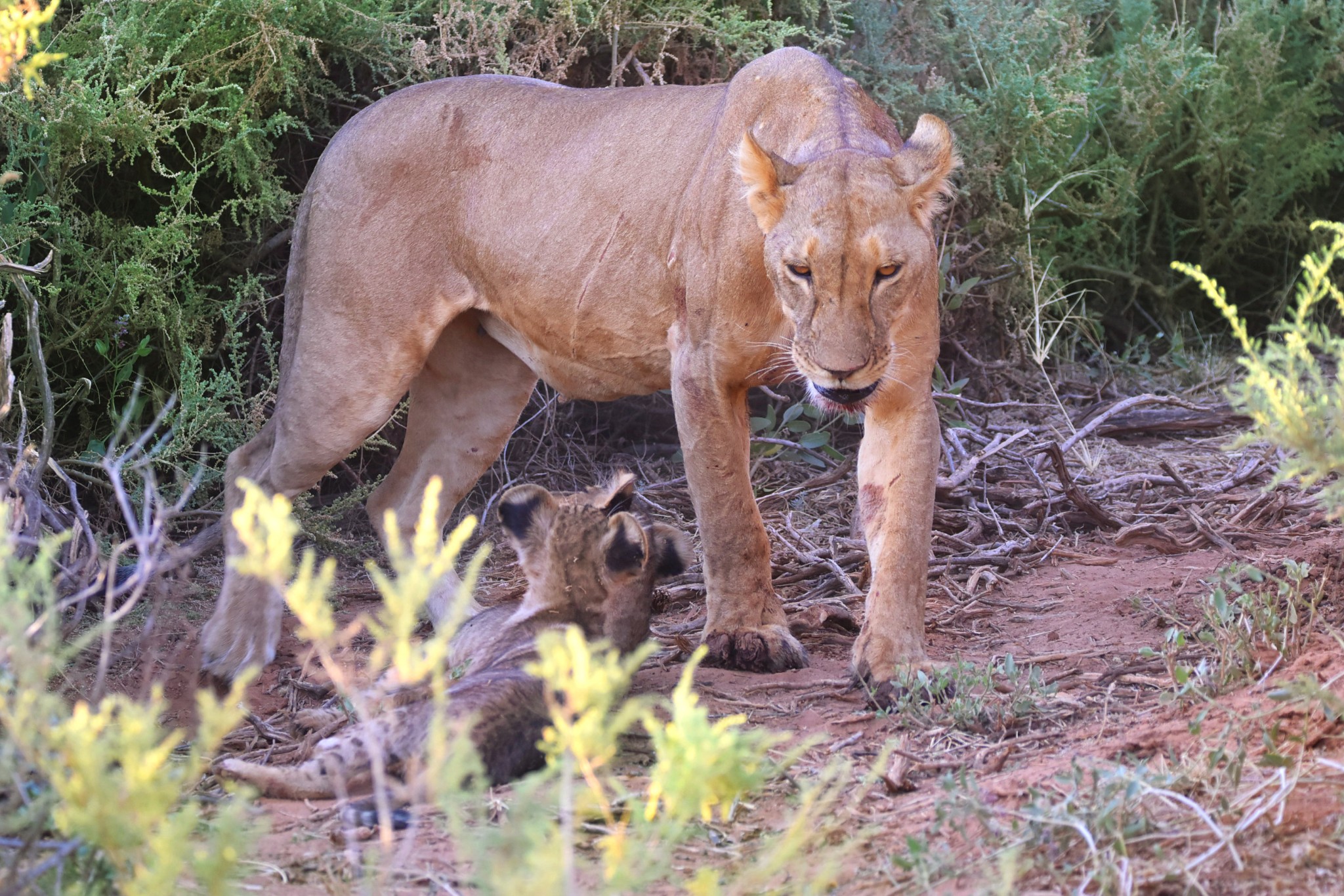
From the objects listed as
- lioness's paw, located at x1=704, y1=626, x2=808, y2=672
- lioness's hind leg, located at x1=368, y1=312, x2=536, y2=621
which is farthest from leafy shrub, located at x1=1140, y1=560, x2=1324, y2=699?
lioness's hind leg, located at x1=368, y1=312, x2=536, y2=621

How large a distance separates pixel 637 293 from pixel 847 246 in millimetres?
1178

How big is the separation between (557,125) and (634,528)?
1.95 m

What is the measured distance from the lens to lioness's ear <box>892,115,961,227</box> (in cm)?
420

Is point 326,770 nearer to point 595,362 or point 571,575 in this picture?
Result: point 571,575

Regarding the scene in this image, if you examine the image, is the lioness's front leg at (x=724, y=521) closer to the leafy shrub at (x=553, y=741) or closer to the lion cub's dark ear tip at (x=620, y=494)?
the lion cub's dark ear tip at (x=620, y=494)

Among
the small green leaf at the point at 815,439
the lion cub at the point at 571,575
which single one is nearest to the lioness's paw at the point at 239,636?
the lion cub at the point at 571,575

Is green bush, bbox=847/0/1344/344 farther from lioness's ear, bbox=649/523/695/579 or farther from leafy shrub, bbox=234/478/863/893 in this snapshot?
leafy shrub, bbox=234/478/863/893

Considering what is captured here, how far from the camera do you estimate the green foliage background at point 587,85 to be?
18.3 feet

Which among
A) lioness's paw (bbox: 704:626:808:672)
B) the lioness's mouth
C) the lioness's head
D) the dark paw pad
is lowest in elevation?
lioness's paw (bbox: 704:626:808:672)

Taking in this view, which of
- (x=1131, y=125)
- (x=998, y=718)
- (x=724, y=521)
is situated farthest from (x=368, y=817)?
(x=1131, y=125)

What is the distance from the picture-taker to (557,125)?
5367mm

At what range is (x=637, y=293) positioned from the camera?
5.03 meters

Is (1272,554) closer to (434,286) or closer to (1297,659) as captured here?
(1297,659)

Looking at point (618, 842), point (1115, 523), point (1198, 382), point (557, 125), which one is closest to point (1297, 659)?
point (618, 842)
